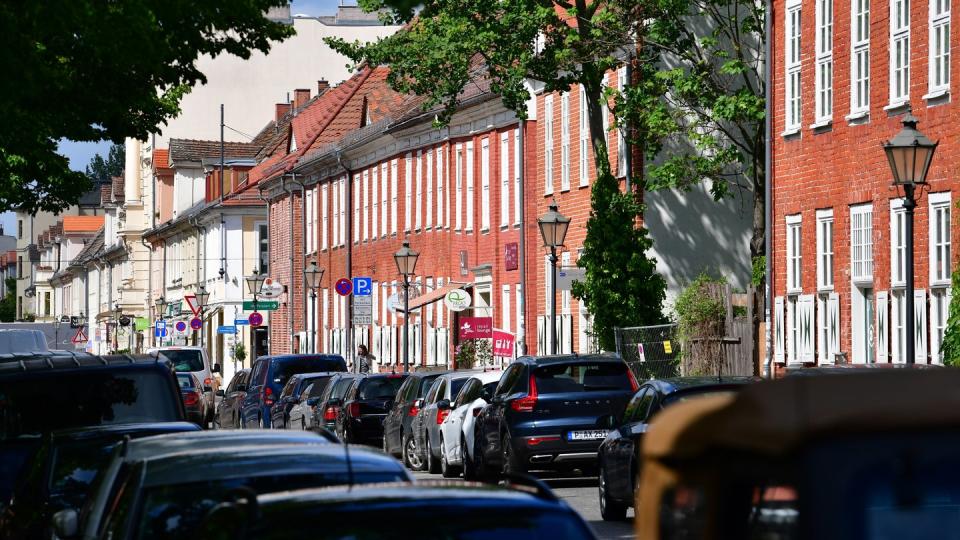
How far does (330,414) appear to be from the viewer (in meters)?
34.6

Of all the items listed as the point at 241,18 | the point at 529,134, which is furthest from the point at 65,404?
the point at 529,134

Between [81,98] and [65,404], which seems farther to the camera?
[81,98]

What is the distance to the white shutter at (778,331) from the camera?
34.1 meters

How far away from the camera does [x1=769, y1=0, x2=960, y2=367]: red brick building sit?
27.9m

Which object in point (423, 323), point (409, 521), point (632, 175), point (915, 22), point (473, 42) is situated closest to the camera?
point (409, 521)

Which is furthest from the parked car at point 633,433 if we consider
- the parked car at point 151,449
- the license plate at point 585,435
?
the parked car at point 151,449

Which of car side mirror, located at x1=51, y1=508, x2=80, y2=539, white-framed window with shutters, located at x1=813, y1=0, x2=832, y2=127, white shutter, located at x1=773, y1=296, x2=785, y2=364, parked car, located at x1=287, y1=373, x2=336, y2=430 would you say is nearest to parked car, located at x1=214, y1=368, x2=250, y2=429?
parked car, located at x1=287, y1=373, x2=336, y2=430

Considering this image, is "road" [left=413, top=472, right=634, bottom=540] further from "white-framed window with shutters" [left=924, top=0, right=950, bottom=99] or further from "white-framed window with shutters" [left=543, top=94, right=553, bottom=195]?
"white-framed window with shutters" [left=543, top=94, right=553, bottom=195]

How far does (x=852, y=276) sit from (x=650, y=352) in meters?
8.36

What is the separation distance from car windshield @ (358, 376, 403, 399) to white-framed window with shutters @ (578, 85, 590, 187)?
452 inches

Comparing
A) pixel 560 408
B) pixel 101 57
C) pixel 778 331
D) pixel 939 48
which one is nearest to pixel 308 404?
pixel 778 331

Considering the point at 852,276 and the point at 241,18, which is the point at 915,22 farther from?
the point at 241,18

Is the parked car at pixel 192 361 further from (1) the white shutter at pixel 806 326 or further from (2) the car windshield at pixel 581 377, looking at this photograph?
(2) the car windshield at pixel 581 377

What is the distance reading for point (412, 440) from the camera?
30.2 m
